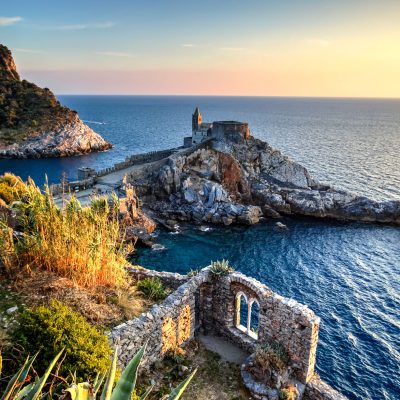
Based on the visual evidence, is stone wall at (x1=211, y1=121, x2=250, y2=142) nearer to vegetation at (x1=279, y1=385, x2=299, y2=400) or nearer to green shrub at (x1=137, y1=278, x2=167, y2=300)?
green shrub at (x1=137, y1=278, x2=167, y2=300)

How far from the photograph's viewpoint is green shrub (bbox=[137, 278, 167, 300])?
15.4m

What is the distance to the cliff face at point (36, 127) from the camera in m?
73.6

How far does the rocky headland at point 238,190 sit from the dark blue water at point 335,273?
2.48 metres

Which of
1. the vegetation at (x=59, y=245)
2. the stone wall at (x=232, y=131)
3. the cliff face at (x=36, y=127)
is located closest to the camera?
the vegetation at (x=59, y=245)

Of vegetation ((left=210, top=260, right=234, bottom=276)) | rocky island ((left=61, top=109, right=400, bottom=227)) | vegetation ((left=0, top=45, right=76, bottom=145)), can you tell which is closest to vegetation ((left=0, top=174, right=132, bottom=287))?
vegetation ((left=210, top=260, right=234, bottom=276))

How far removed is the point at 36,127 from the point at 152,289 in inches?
2899

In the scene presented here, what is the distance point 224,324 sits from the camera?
16328 mm

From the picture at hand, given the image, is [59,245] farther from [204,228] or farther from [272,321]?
[204,228]

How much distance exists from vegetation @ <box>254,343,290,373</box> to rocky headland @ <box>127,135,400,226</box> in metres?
28.0

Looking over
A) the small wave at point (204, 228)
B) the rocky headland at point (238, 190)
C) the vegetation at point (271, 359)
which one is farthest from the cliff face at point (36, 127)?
the vegetation at point (271, 359)

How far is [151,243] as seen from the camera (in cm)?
3588

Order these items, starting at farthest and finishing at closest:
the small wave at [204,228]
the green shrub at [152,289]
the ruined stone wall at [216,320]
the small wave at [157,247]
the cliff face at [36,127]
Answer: the cliff face at [36,127], the small wave at [204,228], the small wave at [157,247], the green shrub at [152,289], the ruined stone wall at [216,320]

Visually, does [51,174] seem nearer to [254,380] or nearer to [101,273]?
[101,273]

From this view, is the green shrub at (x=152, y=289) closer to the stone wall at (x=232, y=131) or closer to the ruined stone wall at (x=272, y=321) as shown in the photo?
the ruined stone wall at (x=272, y=321)
